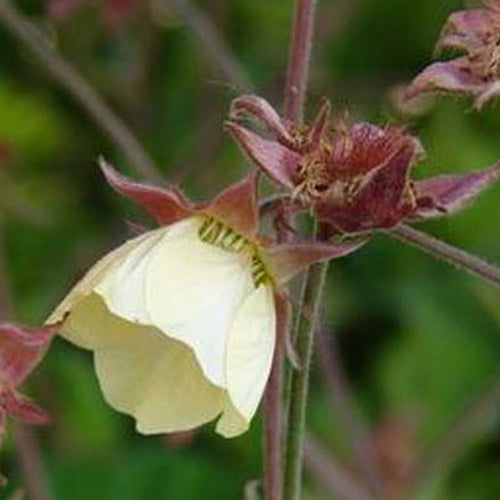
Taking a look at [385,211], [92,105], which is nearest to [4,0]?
[92,105]

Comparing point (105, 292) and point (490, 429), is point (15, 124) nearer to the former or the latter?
point (490, 429)

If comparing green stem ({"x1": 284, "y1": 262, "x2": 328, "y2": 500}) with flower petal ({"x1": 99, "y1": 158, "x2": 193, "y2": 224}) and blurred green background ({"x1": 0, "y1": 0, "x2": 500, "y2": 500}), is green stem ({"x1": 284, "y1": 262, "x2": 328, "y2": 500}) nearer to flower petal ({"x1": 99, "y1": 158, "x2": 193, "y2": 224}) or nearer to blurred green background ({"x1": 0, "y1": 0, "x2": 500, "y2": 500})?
flower petal ({"x1": 99, "y1": 158, "x2": 193, "y2": 224})

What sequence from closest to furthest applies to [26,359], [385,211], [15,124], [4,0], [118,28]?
[385,211] < [26,359] < [4,0] < [118,28] < [15,124]

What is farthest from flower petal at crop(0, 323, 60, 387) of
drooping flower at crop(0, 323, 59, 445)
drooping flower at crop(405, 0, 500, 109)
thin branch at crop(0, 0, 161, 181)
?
thin branch at crop(0, 0, 161, 181)

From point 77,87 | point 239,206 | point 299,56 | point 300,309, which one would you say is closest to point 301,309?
point 300,309

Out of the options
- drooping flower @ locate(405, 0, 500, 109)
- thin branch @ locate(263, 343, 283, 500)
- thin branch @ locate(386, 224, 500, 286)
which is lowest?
thin branch @ locate(263, 343, 283, 500)

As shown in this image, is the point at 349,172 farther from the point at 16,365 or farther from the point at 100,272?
the point at 16,365
